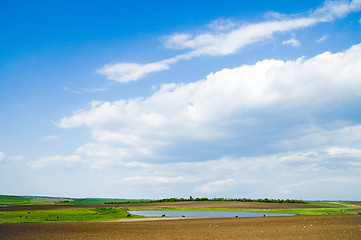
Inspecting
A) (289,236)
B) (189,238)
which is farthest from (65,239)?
(289,236)

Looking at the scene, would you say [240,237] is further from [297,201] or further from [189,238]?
[297,201]

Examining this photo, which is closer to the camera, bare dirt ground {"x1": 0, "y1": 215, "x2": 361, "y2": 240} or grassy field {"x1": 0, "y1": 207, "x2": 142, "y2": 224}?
bare dirt ground {"x1": 0, "y1": 215, "x2": 361, "y2": 240}

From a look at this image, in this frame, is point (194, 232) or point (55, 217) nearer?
point (194, 232)

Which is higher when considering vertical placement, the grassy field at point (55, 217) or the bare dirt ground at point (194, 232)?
the bare dirt ground at point (194, 232)

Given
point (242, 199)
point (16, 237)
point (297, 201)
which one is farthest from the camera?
point (242, 199)

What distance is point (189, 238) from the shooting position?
31.4 metres

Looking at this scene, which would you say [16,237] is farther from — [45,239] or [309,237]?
[309,237]

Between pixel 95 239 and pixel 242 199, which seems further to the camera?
pixel 242 199

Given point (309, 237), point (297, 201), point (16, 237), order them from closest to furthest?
point (309, 237), point (16, 237), point (297, 201)

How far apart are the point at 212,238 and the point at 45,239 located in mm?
17624

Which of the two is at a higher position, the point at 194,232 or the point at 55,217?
the point at 194,232

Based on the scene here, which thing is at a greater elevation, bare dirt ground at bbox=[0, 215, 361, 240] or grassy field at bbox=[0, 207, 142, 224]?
bare dirt ground at bbox=[0, 215, 361, 240]

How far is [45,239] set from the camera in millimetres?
31578

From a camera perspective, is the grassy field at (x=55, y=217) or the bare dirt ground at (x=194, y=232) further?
the grassy field at (x=55, y=217)
